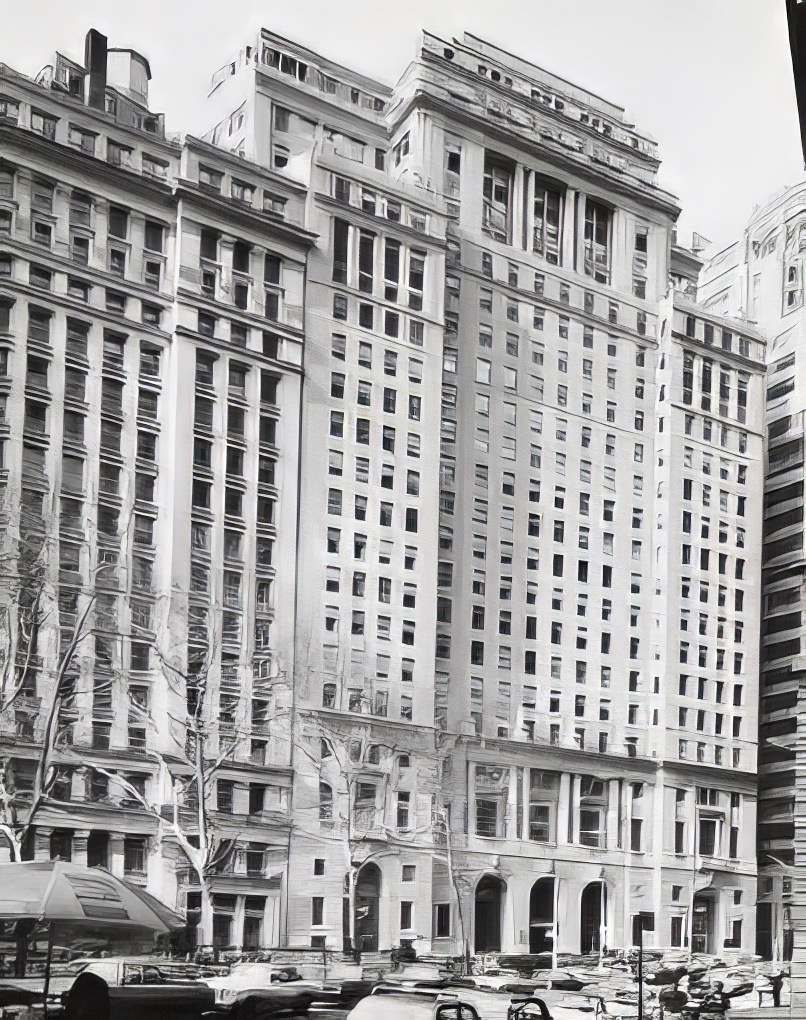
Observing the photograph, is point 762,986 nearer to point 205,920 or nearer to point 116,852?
point 205,920

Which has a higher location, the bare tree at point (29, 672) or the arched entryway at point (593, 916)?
the bare tree at point (29, 672)

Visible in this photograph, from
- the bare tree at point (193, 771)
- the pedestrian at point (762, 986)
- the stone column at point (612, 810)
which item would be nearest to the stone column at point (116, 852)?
the bare tree at point (193, 771)

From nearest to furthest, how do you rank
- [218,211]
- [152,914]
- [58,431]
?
[152,914] → [58,431] → [218,211]

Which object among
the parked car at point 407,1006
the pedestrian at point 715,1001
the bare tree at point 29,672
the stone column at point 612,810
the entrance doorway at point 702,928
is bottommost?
the pedestrian at point 715,1001

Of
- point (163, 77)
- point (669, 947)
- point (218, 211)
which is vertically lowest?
point (669, 947)

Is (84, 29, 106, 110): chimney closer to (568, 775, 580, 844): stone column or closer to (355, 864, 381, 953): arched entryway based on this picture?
(355, 864, 381, 953): arched entryway

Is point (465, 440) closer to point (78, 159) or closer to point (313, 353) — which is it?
point (313, 353)

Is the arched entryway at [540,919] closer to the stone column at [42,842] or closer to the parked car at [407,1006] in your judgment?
the parked car at [407,1006]

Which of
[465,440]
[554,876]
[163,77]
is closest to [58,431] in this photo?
[163,77]
